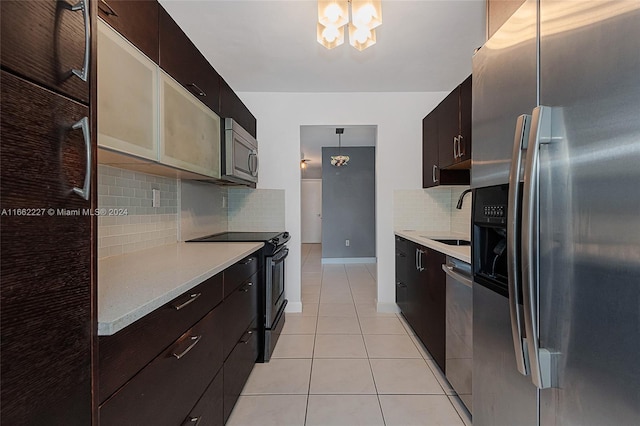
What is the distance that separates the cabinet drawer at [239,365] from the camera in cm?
162

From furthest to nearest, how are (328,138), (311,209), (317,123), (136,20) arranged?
(311,209), (328,138), (317,123), (136,20)

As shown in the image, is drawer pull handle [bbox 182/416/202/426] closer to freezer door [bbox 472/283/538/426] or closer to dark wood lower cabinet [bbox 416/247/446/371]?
freezer door [bbox 472/283/538/426]

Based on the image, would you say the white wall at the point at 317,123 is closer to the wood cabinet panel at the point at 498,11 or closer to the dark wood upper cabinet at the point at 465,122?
the dark wood upper cabinet at the point at 465,122

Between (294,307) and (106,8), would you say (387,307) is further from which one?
(106,8)

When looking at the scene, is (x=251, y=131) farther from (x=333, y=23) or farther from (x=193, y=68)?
(x=333, y=23)

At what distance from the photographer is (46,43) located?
0.60 meters

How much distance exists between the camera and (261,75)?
2.98m

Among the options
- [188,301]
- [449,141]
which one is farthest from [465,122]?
[188,301]

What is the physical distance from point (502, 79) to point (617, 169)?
596mm

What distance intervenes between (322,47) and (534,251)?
7.39ft

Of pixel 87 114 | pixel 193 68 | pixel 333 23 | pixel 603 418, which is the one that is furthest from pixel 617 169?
pixel 193 68

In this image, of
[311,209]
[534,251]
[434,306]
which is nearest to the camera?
[534,251]

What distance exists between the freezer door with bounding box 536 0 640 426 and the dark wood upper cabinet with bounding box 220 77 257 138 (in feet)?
6.55

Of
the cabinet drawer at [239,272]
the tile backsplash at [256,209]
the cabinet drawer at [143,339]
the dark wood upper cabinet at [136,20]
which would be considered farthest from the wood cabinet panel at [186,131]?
the tile backsplash at [256,209]
